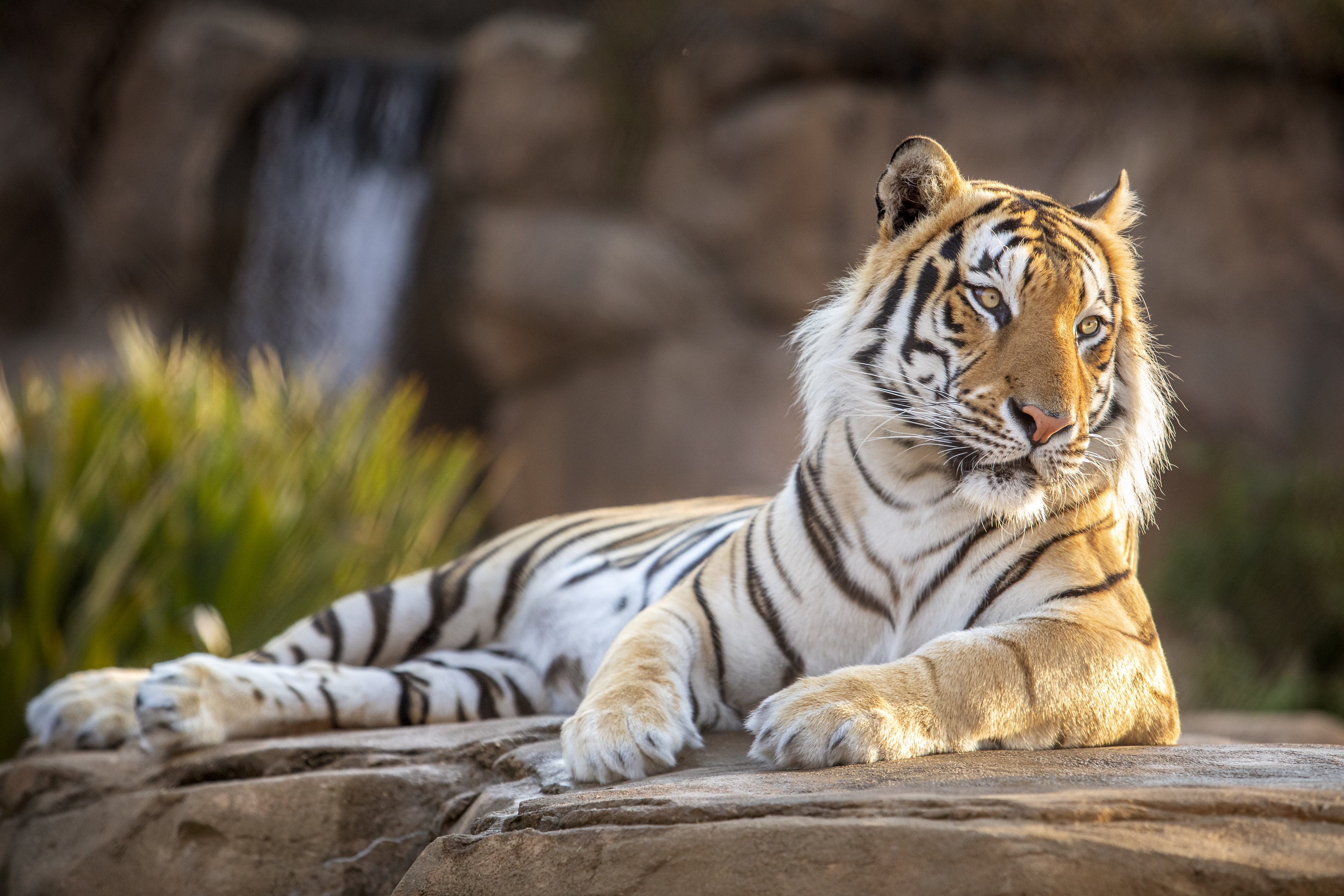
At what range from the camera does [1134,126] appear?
6.43 meters

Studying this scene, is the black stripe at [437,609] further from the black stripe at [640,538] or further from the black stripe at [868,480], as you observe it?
the black stripe at [868,480]

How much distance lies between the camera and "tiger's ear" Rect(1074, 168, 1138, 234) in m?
1.98

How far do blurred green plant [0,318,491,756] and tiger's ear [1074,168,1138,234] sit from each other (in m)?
2.47

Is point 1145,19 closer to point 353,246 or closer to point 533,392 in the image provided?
point 533,392

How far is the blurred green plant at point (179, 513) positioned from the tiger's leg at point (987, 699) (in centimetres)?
219

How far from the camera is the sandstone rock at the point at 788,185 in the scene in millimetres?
6633

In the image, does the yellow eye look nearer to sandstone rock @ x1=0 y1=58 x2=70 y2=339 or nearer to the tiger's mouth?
the tiger's mouth

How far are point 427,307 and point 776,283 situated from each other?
2.22 metres

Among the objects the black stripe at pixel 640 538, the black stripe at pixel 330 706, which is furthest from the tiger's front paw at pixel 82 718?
the black stripe at pixel 640 538

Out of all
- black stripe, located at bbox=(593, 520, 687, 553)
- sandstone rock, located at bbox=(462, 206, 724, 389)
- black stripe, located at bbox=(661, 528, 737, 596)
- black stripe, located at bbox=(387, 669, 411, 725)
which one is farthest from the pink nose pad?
sandstone rock, located at bbox=(462, 206, 724, 389)

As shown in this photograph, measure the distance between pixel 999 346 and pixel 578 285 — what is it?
5.45 metres

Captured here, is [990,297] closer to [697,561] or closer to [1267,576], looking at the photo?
[697,561]

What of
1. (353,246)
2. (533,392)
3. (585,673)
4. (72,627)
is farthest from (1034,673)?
(353,246)

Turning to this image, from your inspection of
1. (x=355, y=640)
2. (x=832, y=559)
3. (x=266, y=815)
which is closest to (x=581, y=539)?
(x=355, y=640)
